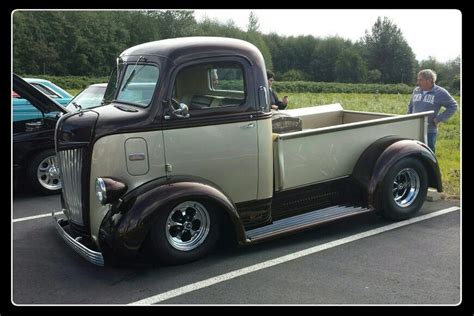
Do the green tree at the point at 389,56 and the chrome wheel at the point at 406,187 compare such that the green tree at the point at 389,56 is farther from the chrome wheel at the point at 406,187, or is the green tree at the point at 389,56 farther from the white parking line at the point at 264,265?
the white parking line at the point at 264,265

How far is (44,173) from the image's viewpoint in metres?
7.54

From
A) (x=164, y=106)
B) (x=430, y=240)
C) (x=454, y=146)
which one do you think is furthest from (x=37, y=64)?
(x=454, y=146)

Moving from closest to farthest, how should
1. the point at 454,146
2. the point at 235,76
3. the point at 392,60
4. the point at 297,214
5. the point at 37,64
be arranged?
the point at 235,76, the point at 297,214, the point at 37,64, the point at 392,60, the point at 454,146

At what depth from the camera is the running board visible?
4.90 metres

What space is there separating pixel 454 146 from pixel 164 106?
7.25 metres

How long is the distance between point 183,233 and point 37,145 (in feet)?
12.9

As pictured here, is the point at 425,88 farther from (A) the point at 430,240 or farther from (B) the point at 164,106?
(B) the point at 164,106

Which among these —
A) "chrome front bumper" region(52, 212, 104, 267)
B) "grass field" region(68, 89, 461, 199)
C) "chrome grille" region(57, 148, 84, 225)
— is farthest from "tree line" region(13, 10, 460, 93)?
"chrome front bumper" region(52, 212, 104, 267)

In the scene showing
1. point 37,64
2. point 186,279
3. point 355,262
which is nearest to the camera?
point 186,279

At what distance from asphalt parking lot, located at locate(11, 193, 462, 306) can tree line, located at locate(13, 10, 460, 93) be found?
202 cm

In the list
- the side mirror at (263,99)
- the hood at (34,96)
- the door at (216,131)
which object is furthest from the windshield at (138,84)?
the hood at (34,96)

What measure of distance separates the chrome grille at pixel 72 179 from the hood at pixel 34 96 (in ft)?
9.08

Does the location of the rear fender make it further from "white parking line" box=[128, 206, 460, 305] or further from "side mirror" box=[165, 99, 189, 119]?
"side mirror" box=[165, 99, 189, 119]

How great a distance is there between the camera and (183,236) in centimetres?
461
